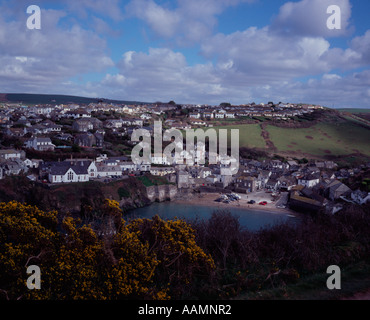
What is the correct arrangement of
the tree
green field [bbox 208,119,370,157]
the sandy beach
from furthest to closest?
green field [bbox 208,119,370,157] → the sandy beach → the tree

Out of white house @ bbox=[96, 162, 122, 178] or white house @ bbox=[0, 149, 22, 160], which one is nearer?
white house @ bbox=[0, 149, 22, 160]

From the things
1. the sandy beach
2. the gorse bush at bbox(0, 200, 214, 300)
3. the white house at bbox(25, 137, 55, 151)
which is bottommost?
the sandy beach

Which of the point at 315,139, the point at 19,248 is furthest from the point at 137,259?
the point at 315,139

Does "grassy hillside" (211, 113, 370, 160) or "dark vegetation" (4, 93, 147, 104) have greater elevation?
"dark vegetation" (4, 93, 147, 104)

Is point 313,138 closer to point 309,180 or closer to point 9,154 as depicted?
point 309,180

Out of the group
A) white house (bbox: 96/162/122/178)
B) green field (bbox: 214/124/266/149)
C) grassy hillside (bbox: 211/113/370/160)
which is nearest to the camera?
white house (bbox: 96/162/122/178)

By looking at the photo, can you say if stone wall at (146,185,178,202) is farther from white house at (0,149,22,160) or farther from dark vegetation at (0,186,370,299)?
dark vegetation at (0,186,370,299)

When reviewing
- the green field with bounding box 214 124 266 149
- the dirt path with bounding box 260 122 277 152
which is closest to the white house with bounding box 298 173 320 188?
the dirt path with bounding box 260 122 277 152
